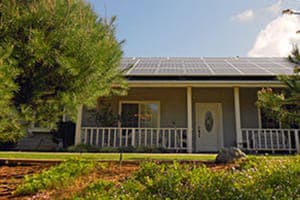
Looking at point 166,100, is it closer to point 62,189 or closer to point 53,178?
point 53,178

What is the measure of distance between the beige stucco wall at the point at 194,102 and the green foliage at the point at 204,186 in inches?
345

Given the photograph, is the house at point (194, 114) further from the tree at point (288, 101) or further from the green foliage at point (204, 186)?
the green foliage at point (204, 186)

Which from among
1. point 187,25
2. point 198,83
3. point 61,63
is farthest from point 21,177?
point 187,25

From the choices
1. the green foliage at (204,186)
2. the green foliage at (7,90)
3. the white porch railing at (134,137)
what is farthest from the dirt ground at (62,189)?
the white porch railing at (134,137)

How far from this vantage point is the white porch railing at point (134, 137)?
11.0 meters

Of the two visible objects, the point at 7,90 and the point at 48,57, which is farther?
the point at 48,57

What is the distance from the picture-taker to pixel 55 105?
4.40 m

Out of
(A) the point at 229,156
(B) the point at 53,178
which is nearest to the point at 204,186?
(B) the point at 53,178

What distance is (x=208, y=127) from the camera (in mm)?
12695

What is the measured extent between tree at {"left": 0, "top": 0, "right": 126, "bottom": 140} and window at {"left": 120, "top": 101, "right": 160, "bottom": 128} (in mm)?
7980

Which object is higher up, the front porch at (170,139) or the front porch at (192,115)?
the front porch at (192,115)

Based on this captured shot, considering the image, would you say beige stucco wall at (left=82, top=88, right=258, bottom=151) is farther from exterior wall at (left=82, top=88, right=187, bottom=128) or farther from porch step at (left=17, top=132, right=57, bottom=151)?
porch step at (left=17, top=132, right=57, bottom=151)

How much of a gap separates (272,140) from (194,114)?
3668 millimetres

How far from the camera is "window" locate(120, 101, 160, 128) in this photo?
12.5 m
